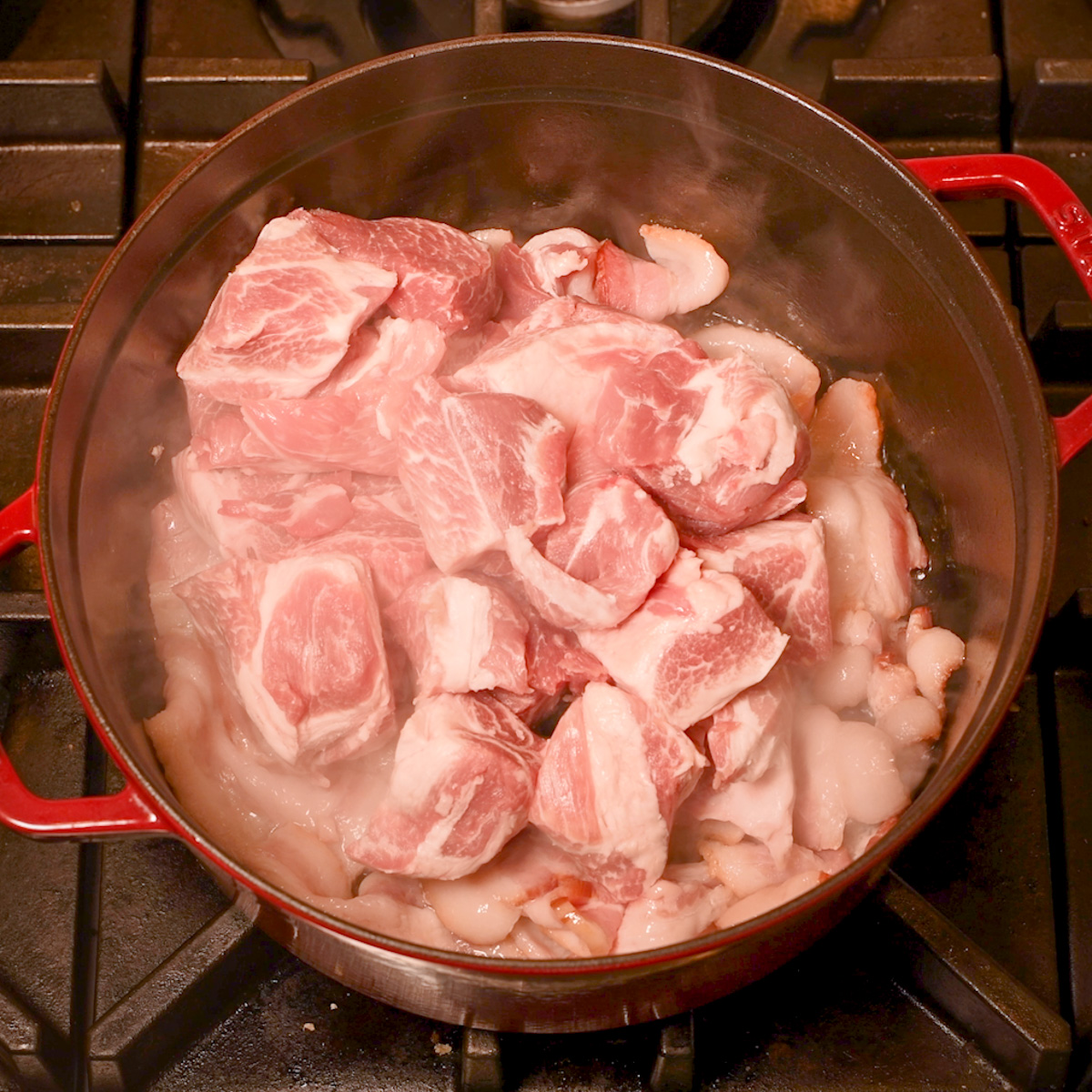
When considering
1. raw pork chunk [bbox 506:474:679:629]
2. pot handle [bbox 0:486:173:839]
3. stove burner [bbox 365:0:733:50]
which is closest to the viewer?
pot handle [bbox 0:486:173:839]

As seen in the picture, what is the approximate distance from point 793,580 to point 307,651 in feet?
2.45

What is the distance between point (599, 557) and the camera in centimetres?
170

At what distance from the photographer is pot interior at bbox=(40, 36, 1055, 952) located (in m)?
1.67

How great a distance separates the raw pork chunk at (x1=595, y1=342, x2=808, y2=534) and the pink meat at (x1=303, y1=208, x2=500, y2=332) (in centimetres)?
32

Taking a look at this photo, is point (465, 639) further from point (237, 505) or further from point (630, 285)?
point (630, 285)

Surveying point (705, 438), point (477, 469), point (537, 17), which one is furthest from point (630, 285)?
point (537, 17)

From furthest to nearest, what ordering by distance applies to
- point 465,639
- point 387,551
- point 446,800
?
point 387,551, point 465,639, point 446,800

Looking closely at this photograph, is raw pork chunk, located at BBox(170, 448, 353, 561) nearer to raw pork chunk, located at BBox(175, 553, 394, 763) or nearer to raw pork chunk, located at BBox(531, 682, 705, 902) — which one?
raw pork chunk, located at BBox(175, 553, 394, 763)

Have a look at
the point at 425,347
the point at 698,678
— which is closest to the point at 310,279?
the point at 425,347

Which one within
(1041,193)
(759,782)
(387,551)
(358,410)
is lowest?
(759,782)

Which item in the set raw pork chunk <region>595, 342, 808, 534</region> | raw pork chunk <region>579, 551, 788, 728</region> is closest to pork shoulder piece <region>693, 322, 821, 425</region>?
raw pork chunk <region>595, 342, 808, 534</region>

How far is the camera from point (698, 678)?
161 centimetres

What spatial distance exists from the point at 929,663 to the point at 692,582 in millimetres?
429

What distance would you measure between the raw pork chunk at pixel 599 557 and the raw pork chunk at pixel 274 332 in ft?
1.46
